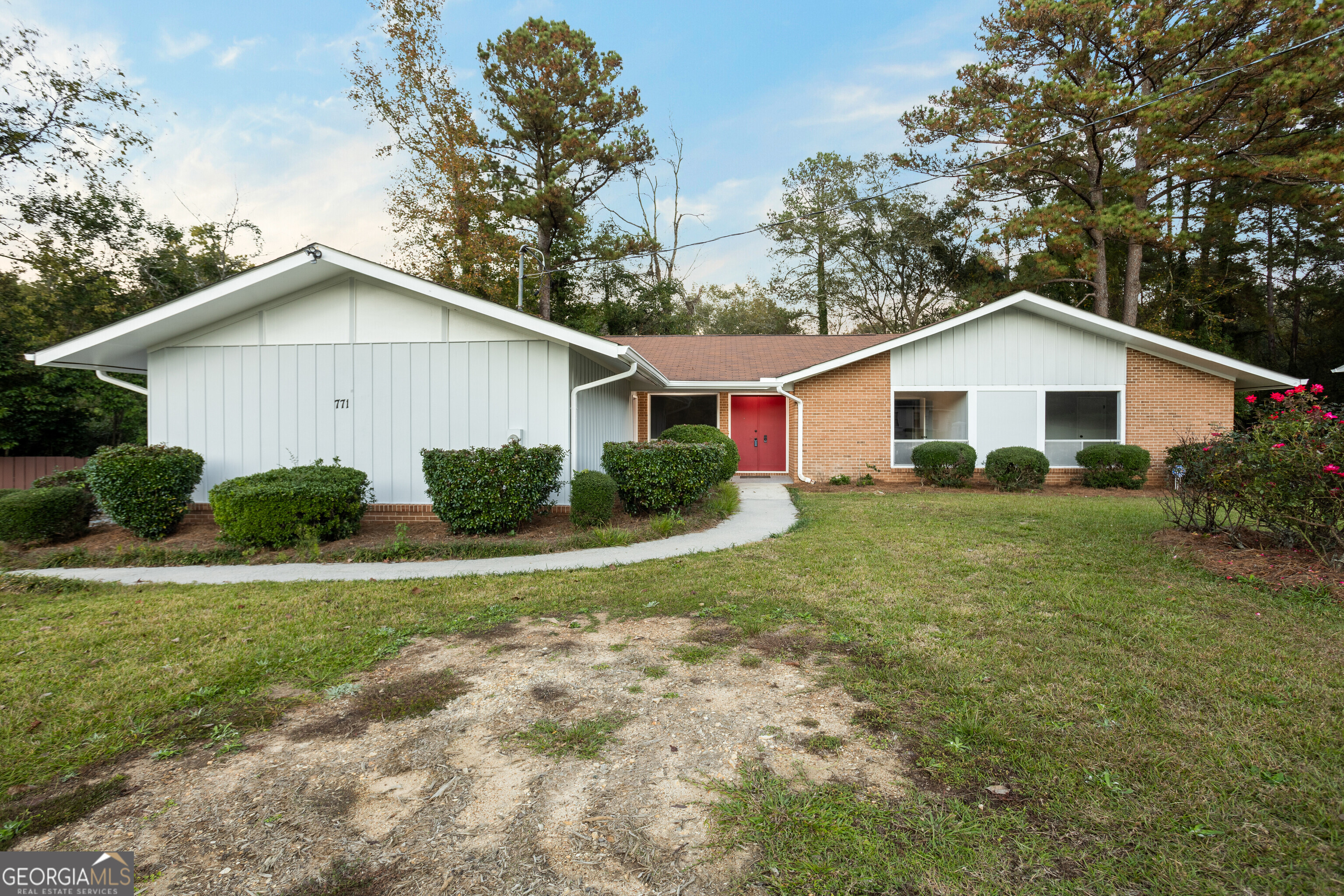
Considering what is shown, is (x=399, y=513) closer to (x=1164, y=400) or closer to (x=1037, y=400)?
(x=1037, y=400)

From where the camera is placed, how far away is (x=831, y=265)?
96.0 ft

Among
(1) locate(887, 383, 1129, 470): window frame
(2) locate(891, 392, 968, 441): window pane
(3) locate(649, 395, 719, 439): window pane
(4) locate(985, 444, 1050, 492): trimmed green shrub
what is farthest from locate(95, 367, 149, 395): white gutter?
(4) locate(985, 444, 1050, 492): trimmed green shrub

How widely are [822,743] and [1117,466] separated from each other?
13.1 meters

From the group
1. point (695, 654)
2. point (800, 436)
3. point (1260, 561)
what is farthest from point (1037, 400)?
point (695, 654)

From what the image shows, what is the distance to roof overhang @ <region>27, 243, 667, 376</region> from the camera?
7.75 meters

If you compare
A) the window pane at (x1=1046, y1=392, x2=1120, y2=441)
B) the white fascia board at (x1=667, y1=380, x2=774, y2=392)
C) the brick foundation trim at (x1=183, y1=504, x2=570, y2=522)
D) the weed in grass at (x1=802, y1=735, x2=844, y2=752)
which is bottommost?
the weed in grass at (x1=802, y1=735, x2=844, y2=752)

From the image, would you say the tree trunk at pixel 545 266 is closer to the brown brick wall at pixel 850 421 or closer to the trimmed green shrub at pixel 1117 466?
the brown brick wall at pixel 850 421

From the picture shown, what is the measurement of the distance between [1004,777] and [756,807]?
978mm

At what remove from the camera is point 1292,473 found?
193 inches

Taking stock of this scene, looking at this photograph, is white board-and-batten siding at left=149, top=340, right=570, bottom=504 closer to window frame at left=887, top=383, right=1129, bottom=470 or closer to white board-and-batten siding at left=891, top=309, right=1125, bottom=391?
window frame at left=887, top=383, right=1129, bottom=470

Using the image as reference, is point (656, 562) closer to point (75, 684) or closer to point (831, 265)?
point (75, 684)

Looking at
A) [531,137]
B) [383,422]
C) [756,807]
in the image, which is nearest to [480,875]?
[756,807]

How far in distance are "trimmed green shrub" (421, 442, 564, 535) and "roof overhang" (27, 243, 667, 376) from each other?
169cm

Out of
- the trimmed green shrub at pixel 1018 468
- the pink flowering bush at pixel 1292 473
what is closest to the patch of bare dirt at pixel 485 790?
the pink flowering bush at pixel 1292 473
